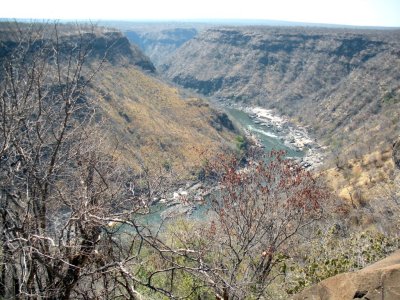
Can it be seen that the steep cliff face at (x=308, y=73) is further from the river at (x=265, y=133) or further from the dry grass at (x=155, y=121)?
the dry grass at (x=155, y=121)

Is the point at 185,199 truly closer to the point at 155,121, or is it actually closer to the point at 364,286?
the point at 364,286

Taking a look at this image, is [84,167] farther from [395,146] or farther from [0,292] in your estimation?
[395,146]

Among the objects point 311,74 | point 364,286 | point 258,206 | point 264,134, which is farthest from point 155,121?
point 311,74

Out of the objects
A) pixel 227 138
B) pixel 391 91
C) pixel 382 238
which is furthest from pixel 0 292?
pixel 391 91

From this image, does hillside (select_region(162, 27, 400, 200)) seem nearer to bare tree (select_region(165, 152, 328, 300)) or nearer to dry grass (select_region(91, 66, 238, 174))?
dry grass (select_region(91, 66, 238, 174))

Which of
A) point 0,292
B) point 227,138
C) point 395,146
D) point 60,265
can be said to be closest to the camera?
point 60,265

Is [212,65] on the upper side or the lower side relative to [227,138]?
upper
